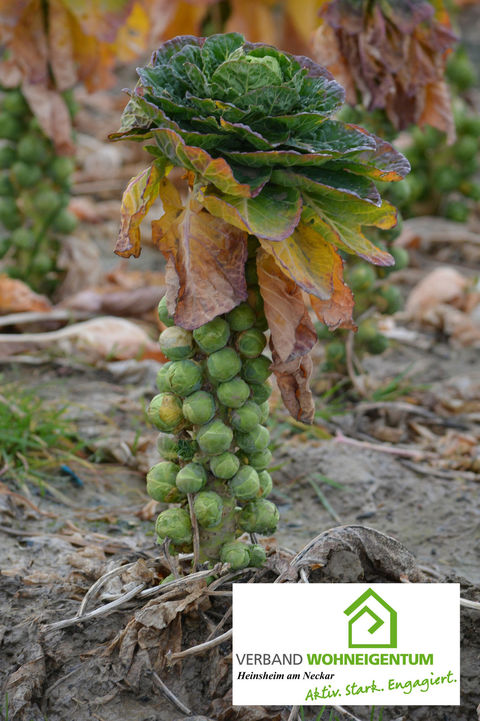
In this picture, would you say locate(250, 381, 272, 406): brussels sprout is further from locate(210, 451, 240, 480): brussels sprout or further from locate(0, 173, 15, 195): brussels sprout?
locate(0, 173, 15, 195): brussels sprout

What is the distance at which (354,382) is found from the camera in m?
2.81

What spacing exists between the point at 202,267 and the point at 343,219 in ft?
0.82

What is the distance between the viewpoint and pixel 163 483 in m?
1.49

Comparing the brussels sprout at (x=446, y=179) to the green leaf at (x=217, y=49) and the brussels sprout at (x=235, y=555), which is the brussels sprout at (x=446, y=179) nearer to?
the green leaf at (x=217, y=49)

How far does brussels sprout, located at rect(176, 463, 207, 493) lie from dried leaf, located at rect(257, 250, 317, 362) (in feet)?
0.82

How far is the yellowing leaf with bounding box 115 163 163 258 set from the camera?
136 cm

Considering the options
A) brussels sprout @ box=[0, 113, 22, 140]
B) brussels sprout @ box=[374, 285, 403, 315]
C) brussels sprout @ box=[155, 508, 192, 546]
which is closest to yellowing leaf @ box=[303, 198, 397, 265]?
brussels sprout @ box=[155, 508, 192, 546]

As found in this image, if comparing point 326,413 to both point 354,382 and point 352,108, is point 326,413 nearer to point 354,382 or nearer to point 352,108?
point 354,382

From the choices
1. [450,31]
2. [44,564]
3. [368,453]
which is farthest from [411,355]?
[44,564]

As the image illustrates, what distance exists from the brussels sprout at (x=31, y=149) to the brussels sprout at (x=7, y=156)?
4 cm

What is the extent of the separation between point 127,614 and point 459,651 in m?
0.57

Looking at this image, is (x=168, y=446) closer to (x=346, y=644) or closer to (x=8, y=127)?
(x=346, y=644)

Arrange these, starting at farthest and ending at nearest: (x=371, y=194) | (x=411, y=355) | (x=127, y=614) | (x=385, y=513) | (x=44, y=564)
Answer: (x=411, y=355), (x=385, y=513), (x=44, y=564), (x=127, y=614), (x=371, y=194)

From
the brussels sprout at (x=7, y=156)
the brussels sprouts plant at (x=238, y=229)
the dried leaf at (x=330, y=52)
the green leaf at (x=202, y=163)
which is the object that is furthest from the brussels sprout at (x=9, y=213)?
the green leaf at (x=202, y=163)
